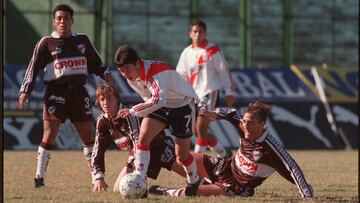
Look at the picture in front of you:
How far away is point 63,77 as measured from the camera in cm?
1068

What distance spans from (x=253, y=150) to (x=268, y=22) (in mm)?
19088

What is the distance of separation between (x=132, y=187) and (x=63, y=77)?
2.21 m

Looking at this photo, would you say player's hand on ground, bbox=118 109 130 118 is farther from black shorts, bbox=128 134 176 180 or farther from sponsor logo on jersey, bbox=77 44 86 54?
sponsor logo on jersey, bbox=77 44 86 54

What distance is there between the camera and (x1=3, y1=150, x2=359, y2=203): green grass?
30.4ft

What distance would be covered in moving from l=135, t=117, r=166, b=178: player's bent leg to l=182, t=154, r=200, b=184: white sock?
1.49 feet

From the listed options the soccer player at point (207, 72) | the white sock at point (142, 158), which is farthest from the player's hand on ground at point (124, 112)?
the soccer player at point (207, 72)

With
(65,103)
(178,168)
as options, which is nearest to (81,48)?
(65,103)

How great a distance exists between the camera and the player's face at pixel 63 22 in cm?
1053

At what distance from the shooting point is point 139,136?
9242 mm

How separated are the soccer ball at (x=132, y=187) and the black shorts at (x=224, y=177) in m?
0.93

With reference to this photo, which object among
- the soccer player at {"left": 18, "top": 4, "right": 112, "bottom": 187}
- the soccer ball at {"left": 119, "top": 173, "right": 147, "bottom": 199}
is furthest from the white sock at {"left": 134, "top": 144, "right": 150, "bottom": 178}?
the soccer player at {"left": 18, "top": 4, "right": 112, "bottom": 187}

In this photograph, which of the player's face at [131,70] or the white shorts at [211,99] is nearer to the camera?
the player's face at [131,70]

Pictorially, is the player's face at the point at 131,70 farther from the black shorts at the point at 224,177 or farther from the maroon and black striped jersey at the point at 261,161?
the black shorts at the point at 224,177

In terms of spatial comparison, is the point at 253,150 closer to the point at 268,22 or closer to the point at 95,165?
the point at 95,165
